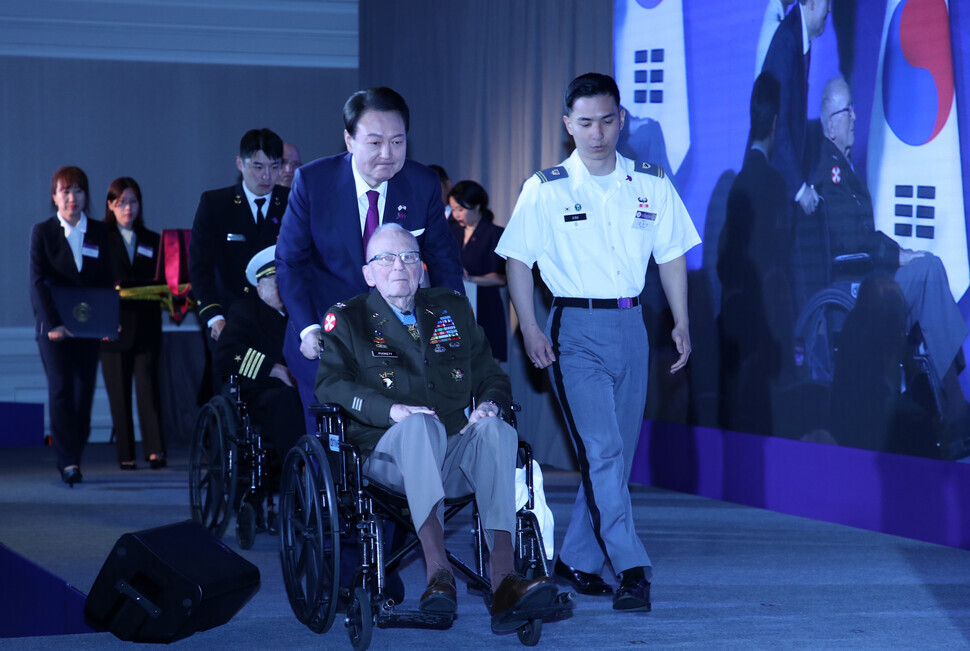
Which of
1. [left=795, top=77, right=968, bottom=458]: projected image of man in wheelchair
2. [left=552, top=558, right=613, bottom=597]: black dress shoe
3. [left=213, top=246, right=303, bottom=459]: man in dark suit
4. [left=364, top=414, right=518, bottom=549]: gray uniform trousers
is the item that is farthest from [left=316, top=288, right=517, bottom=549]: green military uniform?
[left=795, top=77, right=968, bottom=458]: projected image of man in wheelchair

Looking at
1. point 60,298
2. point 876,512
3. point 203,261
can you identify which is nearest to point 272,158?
point 203,261

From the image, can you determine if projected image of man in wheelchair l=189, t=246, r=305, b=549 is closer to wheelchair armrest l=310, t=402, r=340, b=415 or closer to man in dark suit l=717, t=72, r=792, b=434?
→ wheelchair armrest l=310, t=402, r=340, b=415

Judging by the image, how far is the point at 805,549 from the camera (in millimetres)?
4262

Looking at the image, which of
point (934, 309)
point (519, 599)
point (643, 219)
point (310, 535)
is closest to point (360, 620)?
point (310, 535)

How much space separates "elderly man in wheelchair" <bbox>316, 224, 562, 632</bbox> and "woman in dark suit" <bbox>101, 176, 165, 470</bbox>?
12.9ft

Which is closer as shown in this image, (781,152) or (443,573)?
(443,573)

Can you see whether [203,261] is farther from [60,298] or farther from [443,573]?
[443,573]

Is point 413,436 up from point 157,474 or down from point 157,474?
up

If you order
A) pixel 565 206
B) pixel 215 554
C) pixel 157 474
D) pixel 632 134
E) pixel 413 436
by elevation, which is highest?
pixel 632 134

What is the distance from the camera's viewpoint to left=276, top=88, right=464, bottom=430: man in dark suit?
3.24 meters

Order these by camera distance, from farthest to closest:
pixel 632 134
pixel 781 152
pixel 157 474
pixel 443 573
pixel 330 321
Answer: pixel 157 474, pixel 632 134, pixel 781 152, pixel 330 321, pixel 443 573

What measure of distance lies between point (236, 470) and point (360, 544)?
1588 mm

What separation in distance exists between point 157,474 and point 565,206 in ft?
12.7

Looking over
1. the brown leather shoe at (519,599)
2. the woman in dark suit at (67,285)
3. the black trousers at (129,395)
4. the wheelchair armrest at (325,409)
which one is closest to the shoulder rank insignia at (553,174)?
the wheelchair armrest at (325,409)
